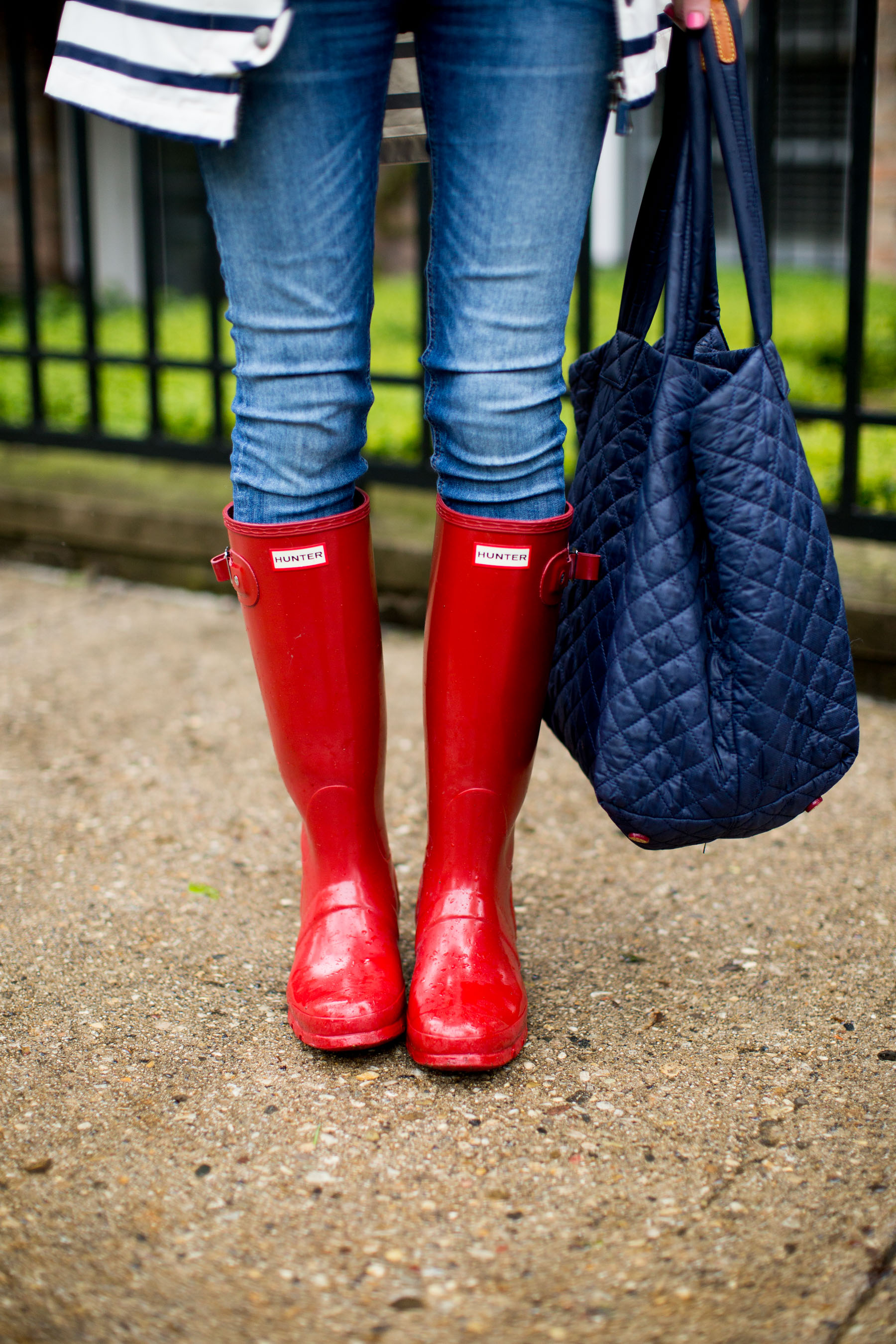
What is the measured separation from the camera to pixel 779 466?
1131 millimetres

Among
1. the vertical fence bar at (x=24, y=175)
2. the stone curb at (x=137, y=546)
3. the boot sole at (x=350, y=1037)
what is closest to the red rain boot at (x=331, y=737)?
the boot sole at (x=350, y=1037)

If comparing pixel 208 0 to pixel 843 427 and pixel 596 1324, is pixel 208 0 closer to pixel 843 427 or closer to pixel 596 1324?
pixel 596 1324

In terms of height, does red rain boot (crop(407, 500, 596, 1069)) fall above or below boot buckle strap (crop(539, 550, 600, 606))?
below

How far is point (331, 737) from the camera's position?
1318mm

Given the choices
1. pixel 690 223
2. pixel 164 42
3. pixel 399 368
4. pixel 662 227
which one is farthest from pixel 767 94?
pixel 399 368

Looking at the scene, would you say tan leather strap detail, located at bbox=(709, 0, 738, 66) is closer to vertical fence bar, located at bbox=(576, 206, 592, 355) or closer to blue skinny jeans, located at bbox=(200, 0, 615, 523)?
blue skinny jeans, located at bbox=(200, 0, 615, 523)

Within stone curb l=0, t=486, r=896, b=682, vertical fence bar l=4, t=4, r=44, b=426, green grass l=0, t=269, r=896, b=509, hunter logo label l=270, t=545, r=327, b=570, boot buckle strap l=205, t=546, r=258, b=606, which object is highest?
vertical fence bar l=4, t=4, r=44, b=426

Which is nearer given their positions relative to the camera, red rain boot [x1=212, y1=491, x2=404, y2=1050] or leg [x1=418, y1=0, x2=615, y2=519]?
leg [x1=418, y1=0, x2=615, y2=519]

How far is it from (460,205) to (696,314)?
0.26 meters

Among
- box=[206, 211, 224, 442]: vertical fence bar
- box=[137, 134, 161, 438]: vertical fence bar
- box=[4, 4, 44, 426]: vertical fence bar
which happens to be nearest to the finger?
box=[206, 211, 224, 442]: vertical fence bar

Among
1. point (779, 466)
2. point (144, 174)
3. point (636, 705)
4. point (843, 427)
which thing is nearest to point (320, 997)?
point (636, 705)

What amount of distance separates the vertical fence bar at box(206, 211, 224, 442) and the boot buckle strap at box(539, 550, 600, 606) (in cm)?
167

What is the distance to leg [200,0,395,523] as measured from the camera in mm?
1108

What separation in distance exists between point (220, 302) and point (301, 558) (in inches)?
74.0
